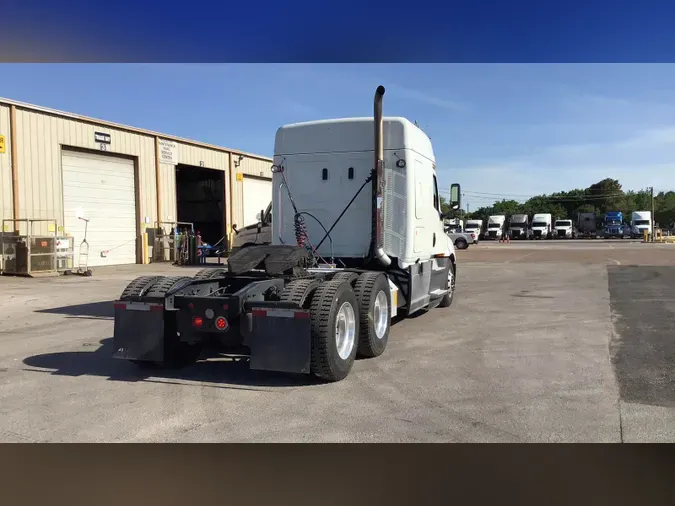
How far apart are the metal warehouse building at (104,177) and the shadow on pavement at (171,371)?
15.4 meters

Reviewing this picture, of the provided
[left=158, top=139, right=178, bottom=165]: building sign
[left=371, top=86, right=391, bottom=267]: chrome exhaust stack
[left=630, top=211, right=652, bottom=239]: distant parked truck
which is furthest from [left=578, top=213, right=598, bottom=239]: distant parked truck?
[left=371, top=86, right=391, bottom=267]: chrome exhaust stack

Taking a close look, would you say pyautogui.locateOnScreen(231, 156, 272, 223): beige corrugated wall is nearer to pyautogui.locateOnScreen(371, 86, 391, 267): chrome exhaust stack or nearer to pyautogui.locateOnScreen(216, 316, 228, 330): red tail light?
pyautogui.locateOnScreen(371, 86, 391, 267): chrome exhaust stack

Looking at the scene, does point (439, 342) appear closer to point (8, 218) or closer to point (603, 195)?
point (8, 218)

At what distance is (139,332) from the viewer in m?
6.65

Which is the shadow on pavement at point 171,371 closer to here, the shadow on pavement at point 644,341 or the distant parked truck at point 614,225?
the shadow on pavement at point 644,341

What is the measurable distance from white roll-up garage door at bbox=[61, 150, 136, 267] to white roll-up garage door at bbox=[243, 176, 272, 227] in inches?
338

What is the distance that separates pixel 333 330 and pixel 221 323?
1185mm

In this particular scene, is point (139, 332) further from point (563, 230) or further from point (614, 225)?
point (614, 225)

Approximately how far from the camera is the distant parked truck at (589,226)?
65.3 metres

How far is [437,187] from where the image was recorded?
10688 mm

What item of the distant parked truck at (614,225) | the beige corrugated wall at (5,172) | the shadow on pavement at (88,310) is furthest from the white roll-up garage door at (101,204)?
the distant parked truck at (614,225)

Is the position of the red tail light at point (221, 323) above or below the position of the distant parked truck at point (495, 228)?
below

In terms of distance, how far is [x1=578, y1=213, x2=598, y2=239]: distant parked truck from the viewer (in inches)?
2571

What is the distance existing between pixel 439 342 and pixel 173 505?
5.45m
